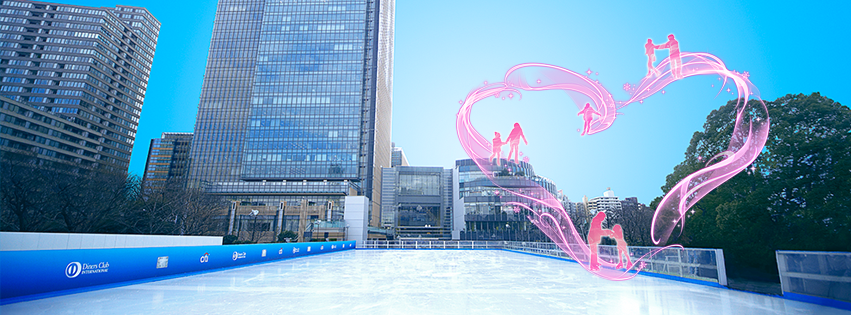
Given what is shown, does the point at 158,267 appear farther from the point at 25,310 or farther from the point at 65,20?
the point at 65,20

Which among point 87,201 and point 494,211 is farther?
point 494,211

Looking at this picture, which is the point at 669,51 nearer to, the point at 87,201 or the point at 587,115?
the point at 587,115

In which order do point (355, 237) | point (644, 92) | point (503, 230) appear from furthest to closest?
point (503, 230), point (355, 237), point (644, 92)

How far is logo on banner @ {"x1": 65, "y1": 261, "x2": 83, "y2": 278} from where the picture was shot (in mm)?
10938

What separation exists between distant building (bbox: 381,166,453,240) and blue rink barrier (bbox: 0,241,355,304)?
93108mm

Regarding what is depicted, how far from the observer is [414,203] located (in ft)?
374

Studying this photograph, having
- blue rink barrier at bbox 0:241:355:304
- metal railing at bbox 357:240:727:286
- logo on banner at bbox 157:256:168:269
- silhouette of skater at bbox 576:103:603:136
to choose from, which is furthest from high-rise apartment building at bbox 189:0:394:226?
silhouette of skater at bbox 576:103:603:136

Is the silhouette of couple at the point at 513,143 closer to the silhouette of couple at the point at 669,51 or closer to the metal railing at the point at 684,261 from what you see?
the silhouette of couple at the point at 669,51

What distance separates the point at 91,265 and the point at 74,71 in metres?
139

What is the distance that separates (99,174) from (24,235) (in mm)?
42297

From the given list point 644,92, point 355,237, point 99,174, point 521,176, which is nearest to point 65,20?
point 99,174

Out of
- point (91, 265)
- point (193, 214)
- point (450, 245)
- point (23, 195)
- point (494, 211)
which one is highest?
point (494, 211)

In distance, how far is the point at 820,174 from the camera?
21031mm


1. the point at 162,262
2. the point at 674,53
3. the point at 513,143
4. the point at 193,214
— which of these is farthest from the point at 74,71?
the point at 674,53
